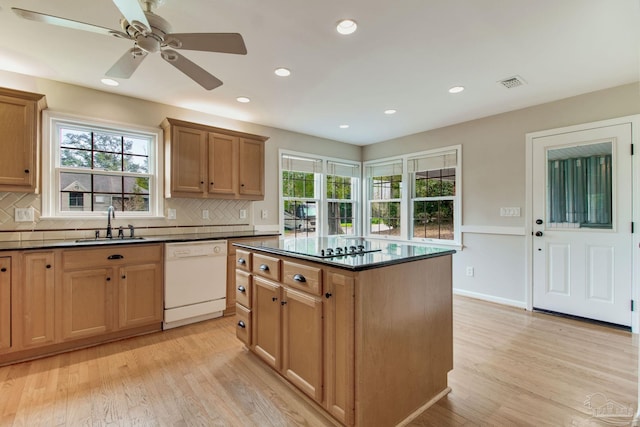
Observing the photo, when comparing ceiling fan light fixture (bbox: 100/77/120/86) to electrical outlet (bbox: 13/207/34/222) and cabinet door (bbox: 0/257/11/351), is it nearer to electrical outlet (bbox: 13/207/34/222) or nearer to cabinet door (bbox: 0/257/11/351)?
electrical outlet (bbox: 13/207/34/222)

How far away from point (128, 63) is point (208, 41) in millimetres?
684

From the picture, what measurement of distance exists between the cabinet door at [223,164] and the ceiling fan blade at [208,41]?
1953 millimetres

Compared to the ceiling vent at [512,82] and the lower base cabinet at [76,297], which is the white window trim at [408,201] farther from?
the lower base cabinet at [76,297]

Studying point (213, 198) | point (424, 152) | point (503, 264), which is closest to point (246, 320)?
point (213, 198)

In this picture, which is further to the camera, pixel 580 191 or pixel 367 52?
pixel 580 191

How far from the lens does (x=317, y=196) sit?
17.0 ft

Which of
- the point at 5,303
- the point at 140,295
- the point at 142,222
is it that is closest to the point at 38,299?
the point at 5,303

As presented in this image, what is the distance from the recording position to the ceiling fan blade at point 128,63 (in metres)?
1.85

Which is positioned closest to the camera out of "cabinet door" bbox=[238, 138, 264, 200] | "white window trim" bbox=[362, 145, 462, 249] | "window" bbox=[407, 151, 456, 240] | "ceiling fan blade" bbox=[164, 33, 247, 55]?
"ceiling fan blade" bbox=[164, 33, 247, 55]

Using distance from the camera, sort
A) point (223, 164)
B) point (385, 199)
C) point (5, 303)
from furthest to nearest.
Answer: point (385, 199)
point (223, 164)
point (5, 303)

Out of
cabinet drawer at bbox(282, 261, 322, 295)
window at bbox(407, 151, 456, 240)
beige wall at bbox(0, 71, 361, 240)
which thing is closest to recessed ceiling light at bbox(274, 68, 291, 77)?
beige wall at bbox(0, 71, 361, 240)

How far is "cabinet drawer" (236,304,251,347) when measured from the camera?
2410mm

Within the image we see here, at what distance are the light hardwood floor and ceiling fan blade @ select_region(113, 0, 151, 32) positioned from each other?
215 cm

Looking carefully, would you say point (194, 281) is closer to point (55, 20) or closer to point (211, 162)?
point (211, 162)
